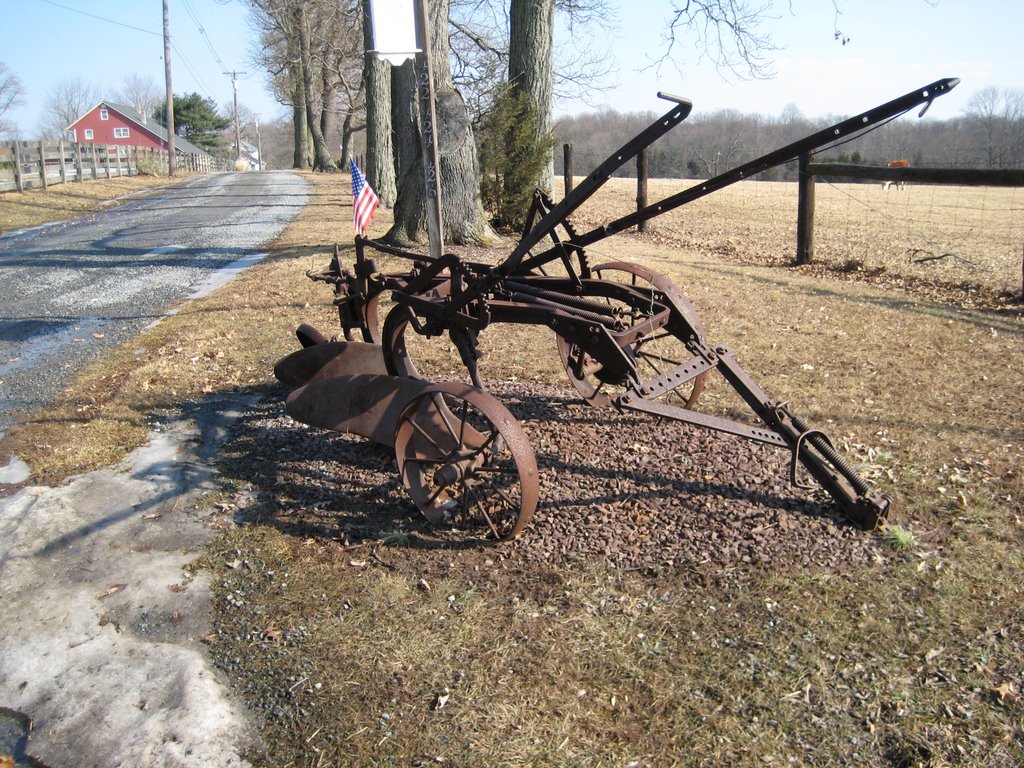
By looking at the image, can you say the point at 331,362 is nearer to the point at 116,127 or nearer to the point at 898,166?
the point at 898,166

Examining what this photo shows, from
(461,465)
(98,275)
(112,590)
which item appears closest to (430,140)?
(461,465)

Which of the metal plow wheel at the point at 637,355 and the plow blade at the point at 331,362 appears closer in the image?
the metal plow wheel at the point at 637,355

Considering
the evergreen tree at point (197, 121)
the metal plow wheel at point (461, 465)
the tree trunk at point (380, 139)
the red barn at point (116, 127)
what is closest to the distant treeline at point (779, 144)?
the tree trunk at point (380, 139)

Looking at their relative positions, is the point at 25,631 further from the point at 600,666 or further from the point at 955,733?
the point at 955,733

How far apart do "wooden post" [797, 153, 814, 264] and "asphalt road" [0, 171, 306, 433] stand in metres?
8.79

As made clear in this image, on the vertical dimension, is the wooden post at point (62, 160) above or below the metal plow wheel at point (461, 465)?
above

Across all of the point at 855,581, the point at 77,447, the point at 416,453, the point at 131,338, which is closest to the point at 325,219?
the point at 131,338

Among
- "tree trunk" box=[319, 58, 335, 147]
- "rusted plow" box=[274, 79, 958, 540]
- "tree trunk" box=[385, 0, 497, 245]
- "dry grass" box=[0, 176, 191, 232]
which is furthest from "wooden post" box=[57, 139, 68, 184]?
"rusted plow" box=[274, 79, 958, 540]

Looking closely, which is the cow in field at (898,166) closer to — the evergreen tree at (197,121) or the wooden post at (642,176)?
the wooden post at (642,176)

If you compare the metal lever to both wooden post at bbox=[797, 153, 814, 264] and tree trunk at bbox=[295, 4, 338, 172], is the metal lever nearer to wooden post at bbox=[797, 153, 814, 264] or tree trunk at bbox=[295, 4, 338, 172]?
wooden post at bbox=[797, 153, 814, 264]

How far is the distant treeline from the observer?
28.4 meters

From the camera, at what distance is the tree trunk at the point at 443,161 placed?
11289mm

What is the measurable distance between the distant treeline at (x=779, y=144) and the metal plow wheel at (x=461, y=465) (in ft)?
63.3

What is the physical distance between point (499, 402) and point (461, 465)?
1.42ft
